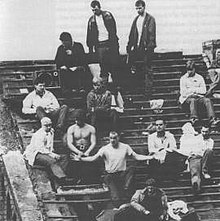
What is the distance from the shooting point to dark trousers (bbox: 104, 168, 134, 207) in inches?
400

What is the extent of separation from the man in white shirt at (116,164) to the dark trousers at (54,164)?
0.30 meters

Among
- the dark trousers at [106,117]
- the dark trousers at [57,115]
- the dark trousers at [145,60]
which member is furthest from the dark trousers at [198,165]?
the dark trousers at [145,60]

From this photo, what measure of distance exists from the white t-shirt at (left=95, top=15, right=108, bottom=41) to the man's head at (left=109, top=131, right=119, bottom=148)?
9.03ft

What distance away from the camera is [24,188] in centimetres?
1049

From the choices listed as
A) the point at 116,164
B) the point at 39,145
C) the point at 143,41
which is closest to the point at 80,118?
the point at 39,145

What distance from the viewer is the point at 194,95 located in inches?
482

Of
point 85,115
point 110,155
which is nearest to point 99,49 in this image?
point 85,115

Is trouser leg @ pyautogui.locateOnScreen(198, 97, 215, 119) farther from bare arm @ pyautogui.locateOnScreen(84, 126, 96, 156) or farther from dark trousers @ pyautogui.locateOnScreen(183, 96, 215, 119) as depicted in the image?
bare arm @ pyautogui.locateOnScreen(84, 126, 96, 156)

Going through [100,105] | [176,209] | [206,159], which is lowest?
[176,209]

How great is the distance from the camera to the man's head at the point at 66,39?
1208 cm

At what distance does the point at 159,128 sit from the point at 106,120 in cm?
96

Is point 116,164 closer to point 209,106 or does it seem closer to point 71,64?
point 209,106

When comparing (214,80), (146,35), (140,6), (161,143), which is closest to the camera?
(161,143)

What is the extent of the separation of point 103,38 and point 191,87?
5.99 feet
